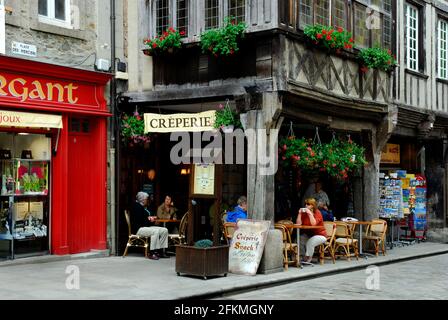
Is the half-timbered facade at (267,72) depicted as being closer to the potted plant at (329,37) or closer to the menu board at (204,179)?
the potted plant at (329,37)

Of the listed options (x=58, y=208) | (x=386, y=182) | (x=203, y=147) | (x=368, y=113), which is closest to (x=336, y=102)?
(x=368, y=113)

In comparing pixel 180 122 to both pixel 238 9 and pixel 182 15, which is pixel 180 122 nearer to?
pixel 182 15

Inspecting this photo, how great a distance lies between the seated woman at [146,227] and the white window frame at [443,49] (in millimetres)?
10217

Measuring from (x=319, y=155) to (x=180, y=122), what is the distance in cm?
271

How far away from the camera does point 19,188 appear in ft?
38.1

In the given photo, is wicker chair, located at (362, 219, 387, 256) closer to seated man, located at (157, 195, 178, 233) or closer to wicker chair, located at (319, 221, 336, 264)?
wicker chair, located at (319, 221, 336, 264)

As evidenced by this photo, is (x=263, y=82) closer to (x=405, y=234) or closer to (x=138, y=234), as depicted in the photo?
(x=138, y=234)

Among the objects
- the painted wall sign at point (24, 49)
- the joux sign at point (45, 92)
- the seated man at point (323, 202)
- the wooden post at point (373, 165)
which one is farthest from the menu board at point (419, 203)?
the painted wall sign at point (24, 49)

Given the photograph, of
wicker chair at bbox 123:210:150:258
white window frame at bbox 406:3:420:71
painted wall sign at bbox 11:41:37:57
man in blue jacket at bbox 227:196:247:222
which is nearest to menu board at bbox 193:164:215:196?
man in blue jacket at bbox 227:196:247:222

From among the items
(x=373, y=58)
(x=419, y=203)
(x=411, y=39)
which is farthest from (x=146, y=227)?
(x=411, y=39)

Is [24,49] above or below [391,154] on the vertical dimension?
above

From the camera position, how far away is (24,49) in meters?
11.3

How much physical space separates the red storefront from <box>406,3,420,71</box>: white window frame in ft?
28.6

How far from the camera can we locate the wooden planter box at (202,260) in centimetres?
1005
